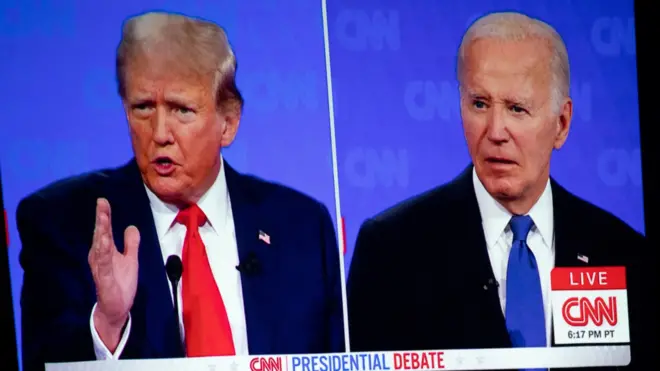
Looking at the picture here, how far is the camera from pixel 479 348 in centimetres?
439

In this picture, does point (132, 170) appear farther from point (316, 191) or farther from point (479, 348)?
point (479, 348)

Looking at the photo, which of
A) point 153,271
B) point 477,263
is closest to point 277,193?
point 153,271

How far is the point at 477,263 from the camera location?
4.44 meters

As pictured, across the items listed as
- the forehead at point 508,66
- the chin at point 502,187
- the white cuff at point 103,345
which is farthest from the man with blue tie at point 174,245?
the forehead at point 508,66

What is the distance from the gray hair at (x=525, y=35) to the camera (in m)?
4.50

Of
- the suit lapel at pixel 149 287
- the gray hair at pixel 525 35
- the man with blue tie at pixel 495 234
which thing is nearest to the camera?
the suit lapel at pixel 149 287

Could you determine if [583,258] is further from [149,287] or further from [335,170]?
[149,287]

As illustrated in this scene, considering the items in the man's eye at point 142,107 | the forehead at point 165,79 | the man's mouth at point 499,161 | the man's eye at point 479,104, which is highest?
the forehead at point 165,79

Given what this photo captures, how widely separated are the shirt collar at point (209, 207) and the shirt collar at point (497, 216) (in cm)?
92

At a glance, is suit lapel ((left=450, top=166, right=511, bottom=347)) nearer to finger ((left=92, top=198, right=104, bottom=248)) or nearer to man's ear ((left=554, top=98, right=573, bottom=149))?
man's ear ((left=554, top=98, right=573, bottom=149))

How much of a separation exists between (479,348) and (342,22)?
50.7 inches

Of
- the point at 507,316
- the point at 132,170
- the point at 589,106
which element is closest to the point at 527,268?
the point at 507,316

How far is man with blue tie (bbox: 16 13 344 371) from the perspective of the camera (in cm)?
431

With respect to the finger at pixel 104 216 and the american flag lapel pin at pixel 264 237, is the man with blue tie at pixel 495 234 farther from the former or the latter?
the finger at pixel 104 216
